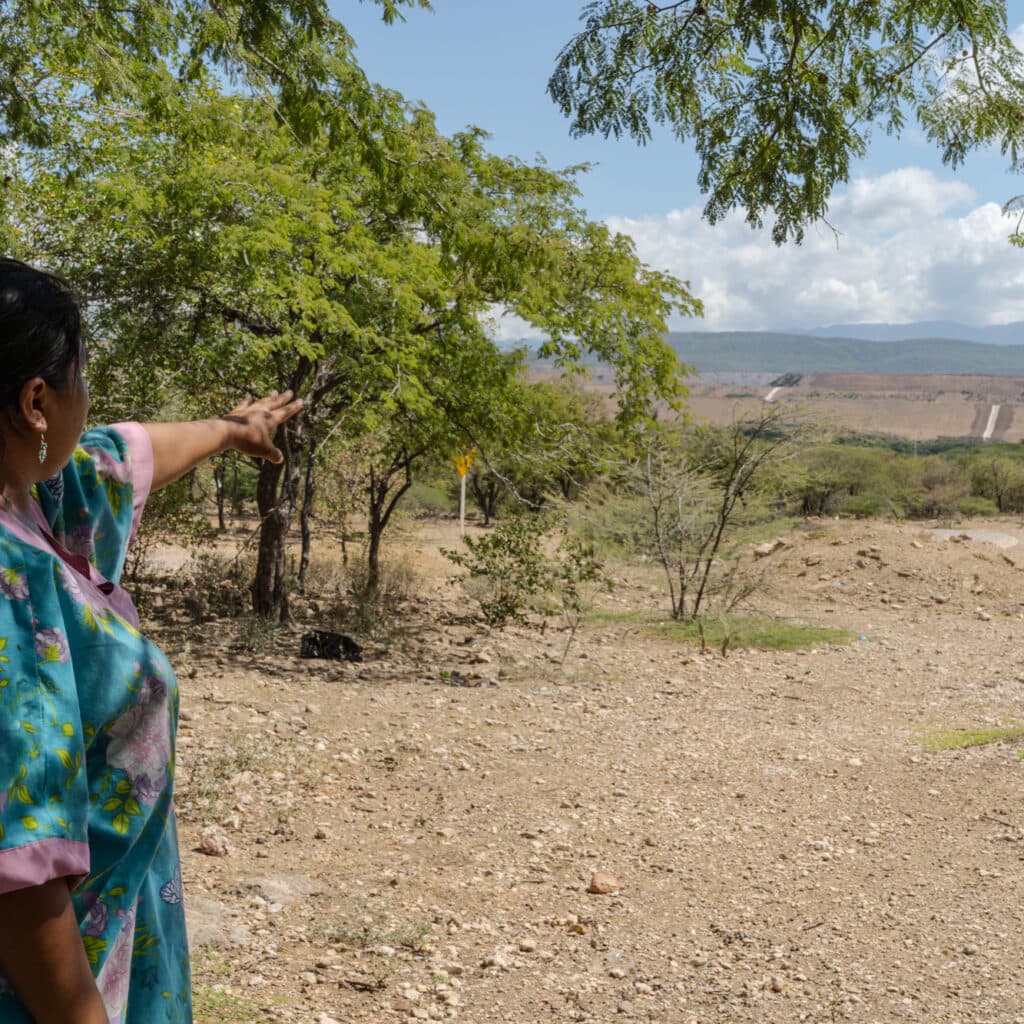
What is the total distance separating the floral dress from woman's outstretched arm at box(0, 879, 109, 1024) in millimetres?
18

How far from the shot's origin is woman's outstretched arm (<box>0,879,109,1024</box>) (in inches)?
33.0

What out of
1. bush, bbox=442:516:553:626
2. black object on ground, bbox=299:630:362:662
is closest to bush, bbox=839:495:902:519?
bush, bbox=442:516:553:626

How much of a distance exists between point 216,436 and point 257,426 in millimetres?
90

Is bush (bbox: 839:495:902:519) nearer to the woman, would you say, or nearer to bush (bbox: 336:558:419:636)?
bush (bbox: 336:558:419:636)

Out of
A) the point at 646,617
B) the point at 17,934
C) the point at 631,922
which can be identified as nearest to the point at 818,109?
the point at 631,922

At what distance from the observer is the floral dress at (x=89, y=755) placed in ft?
2.81

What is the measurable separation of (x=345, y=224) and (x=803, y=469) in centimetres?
603

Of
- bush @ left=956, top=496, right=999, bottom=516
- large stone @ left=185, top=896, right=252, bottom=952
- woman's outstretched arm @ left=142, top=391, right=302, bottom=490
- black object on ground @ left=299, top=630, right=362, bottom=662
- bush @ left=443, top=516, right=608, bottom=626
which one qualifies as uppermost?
woman's outstretched arm @ left=142, top=391, right=302, bottom=490

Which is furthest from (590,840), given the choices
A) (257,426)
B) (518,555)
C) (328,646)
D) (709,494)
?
(709,494)

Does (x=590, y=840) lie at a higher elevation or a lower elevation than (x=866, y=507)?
higher

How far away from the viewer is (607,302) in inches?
330

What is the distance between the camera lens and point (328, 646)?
27.8ft

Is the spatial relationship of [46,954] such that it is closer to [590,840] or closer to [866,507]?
[590,840]

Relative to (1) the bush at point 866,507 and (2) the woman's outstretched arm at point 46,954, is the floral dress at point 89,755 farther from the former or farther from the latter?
(1) the bush at point 866,507
